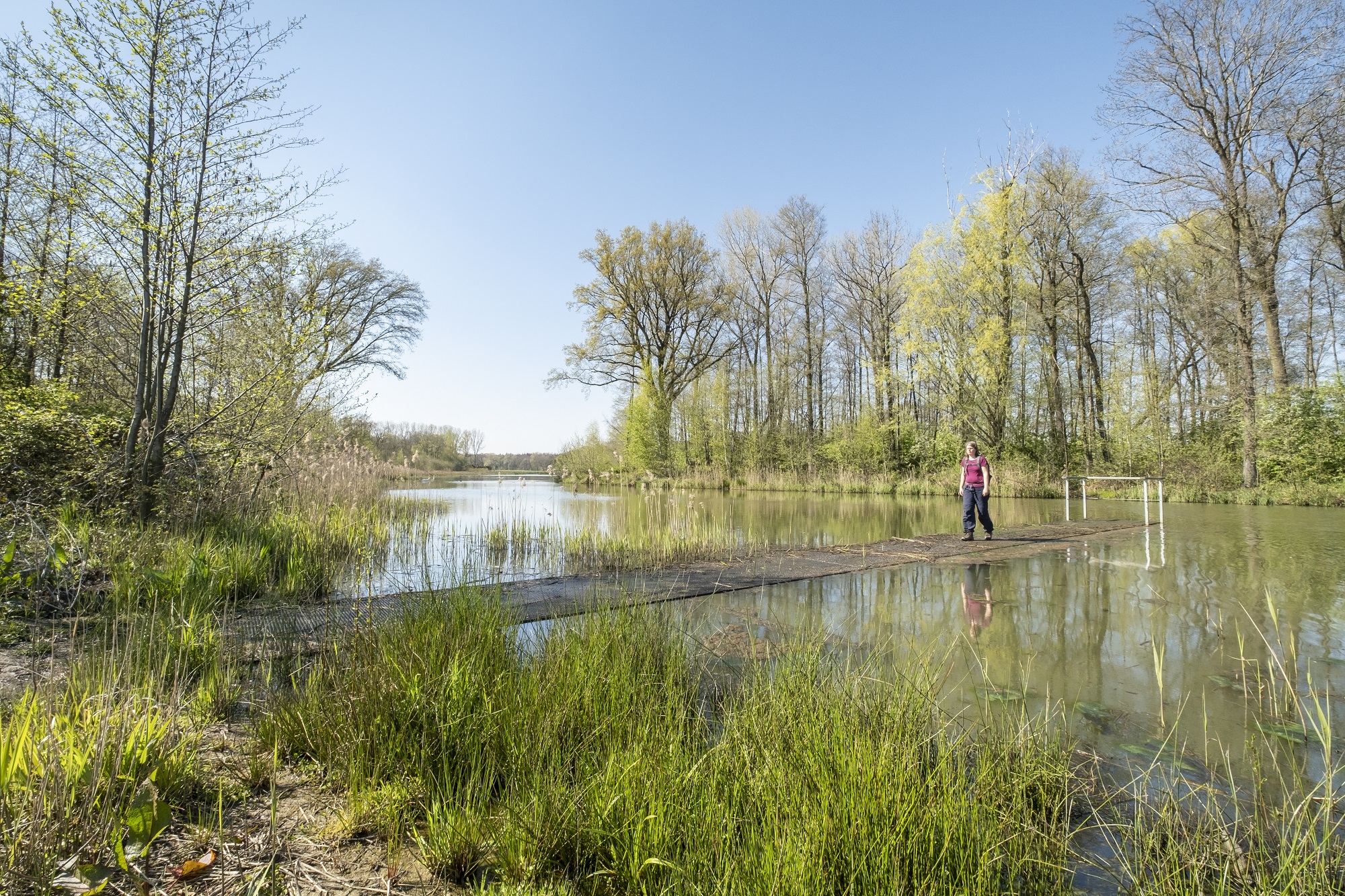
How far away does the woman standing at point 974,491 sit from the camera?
9.44 m

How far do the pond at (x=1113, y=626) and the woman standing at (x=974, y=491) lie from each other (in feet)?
4.05

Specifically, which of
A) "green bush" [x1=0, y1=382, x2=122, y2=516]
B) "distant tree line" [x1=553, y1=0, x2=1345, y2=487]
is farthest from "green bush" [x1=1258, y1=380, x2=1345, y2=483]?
"green bush" [x1=0, y1=382, x2=122, y2=516]

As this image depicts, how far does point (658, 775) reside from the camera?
5.95ft

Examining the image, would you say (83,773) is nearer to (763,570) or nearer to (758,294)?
(763,570)

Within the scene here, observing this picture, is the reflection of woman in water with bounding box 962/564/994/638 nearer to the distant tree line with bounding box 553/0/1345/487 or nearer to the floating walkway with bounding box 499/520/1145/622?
the floating walkway with bounding box 499/520/1145/622

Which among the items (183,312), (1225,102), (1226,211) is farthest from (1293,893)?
(1225,102)

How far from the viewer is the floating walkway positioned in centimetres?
513

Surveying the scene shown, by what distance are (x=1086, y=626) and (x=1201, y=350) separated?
93.1 ft

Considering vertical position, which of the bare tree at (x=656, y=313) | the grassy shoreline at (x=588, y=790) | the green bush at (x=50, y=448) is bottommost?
the grassy shoreline at (x=588, y=790)

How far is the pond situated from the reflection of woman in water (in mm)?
28

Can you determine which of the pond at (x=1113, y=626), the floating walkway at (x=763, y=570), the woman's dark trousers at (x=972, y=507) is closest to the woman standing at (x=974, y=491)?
the woman's dark trousers at (x=972, y=507)

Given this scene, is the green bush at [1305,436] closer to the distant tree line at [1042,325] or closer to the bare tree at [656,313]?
the distant tree line at [1042,325]

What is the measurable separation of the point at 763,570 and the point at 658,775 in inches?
208

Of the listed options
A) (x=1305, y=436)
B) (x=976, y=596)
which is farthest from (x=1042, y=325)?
(x=976, y=596)
